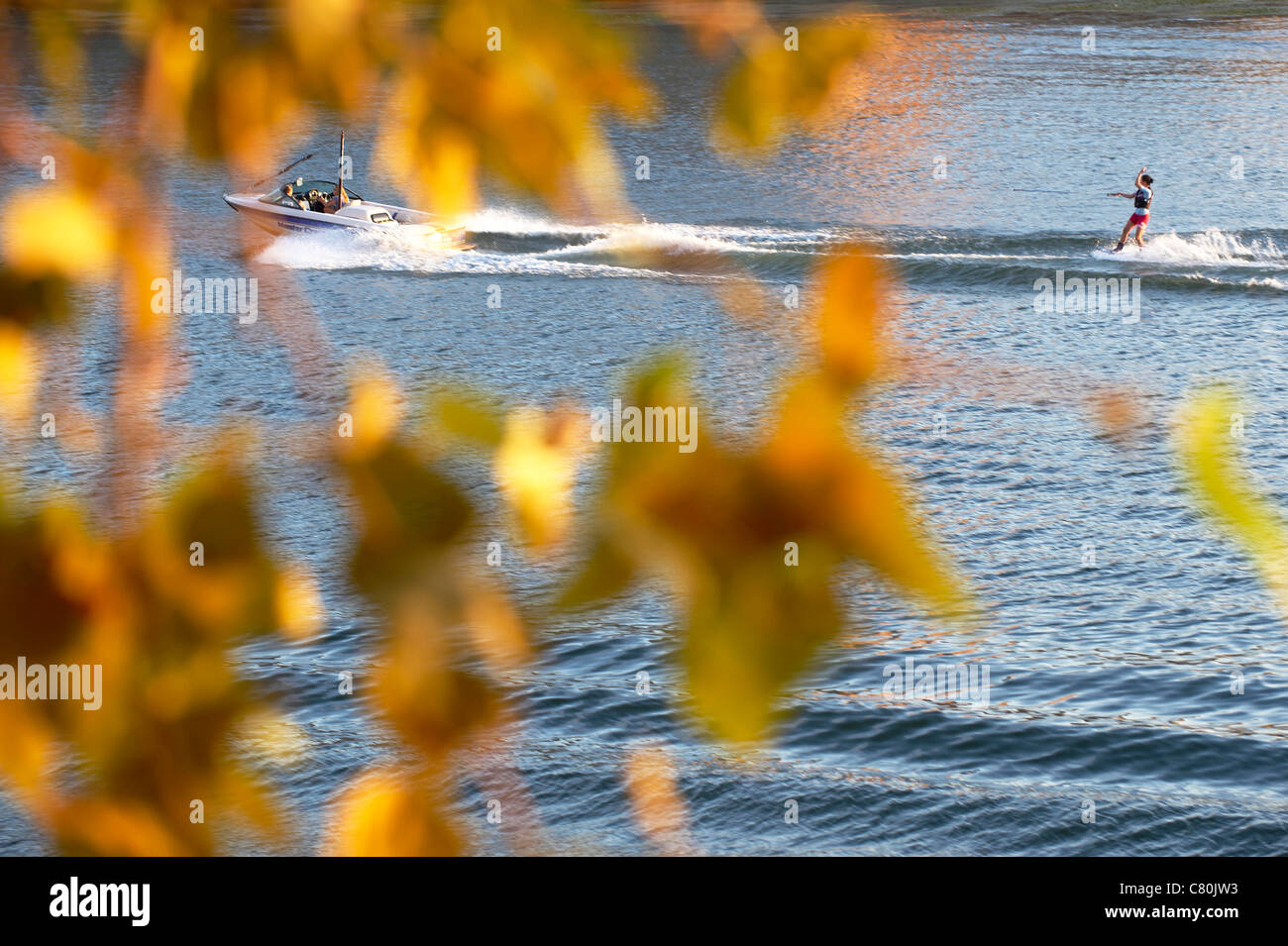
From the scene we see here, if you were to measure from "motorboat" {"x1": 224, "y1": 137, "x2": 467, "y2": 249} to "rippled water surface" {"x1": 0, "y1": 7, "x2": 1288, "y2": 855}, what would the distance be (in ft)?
1.74

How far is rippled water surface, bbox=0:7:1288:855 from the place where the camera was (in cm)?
1772

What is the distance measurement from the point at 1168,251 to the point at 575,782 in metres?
23.6

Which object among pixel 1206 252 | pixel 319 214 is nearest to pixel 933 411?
pixel 1206 252

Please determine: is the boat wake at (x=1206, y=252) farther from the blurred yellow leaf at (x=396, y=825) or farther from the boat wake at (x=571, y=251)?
the blurred yellow leaf at (x=396, y=825)

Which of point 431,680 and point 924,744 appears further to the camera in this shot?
point 924,744

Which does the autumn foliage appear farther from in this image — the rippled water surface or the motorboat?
the motorboat

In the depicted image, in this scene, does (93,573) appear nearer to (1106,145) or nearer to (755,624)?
(755,624)

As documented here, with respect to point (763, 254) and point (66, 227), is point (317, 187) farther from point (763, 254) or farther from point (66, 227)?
point (66, 227)

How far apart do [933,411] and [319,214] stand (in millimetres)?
16995

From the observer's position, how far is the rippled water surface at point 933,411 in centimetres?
1772

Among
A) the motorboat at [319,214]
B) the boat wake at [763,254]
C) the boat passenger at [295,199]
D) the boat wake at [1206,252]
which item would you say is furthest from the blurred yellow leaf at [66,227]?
the boat passenger at [295,199]

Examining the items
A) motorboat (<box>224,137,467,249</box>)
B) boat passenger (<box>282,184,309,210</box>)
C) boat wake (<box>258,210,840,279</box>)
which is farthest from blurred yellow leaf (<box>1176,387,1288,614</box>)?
boat passenger (<box>282,184,309,210</box>)
